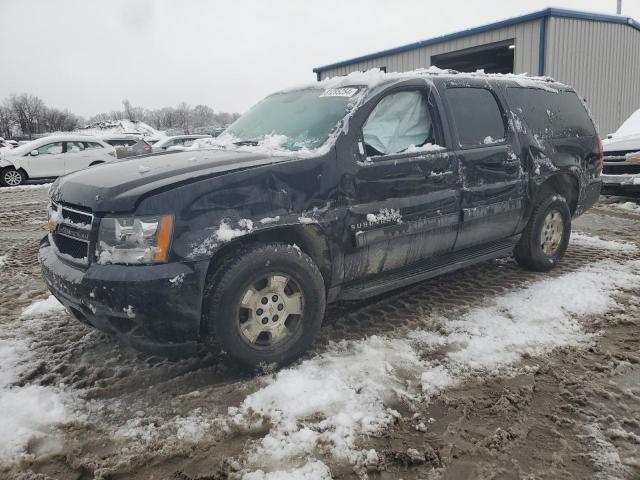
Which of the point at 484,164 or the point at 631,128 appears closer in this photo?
the point at 484,164

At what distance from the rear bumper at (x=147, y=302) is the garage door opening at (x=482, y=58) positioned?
46.5 ft

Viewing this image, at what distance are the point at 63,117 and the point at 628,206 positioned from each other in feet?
354

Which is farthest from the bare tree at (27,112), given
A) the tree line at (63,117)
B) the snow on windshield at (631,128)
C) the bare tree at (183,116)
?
the snow on windshield at (631,128)

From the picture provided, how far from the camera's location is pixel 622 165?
895 centimetres

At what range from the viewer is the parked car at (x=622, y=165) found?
8.69 m

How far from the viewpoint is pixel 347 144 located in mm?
3316

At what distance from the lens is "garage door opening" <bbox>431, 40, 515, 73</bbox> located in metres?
15.2

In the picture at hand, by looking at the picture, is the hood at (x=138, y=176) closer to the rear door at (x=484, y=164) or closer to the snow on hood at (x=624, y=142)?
the rear door at (x=484, y=164)

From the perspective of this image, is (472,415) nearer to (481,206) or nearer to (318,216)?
(318,216)

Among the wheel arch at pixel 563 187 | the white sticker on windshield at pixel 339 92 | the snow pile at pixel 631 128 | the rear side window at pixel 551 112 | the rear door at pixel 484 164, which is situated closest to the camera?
the white sticker on windshield at pixel 339 92

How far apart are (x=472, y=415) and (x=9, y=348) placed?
10.1 feet

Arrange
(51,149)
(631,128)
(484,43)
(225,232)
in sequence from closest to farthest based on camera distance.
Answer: (225,232), (631,128), (484,43), (51,149)

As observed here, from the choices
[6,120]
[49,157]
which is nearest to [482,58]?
[49,157]

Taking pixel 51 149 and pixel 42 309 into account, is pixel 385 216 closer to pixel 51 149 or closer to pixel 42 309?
pixel 42 309
